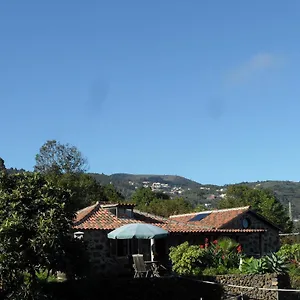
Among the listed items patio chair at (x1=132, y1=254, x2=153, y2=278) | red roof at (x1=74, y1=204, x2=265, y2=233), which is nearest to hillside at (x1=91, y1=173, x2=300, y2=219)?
red roof at (x1=74, y1=204, x2=265, y2=233)

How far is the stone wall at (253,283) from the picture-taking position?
2106cm

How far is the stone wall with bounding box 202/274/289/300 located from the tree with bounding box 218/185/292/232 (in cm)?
3212

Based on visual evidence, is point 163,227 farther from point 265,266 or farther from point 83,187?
point 83,187

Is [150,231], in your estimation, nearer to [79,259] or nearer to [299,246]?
[79,259]

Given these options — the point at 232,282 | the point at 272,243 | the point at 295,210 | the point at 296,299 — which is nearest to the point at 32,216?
the point at 232,282

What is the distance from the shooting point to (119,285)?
1902 cm

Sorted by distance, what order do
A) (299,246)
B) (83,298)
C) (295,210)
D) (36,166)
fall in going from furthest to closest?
(295,210) → (36,166) → (299,246) → (83,298)

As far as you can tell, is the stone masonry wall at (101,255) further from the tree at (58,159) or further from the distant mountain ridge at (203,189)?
the distant mountain ridge at (203,189)

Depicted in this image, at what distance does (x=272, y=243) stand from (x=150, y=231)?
52.2 ft

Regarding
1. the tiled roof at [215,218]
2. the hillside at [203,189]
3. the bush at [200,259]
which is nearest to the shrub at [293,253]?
the bush at [200,259]

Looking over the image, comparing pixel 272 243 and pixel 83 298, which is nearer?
pixel 83 298

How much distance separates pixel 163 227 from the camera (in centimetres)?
2731

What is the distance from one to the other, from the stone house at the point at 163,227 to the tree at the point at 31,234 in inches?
282

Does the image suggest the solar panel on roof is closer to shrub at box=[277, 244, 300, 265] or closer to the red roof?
the red roof
